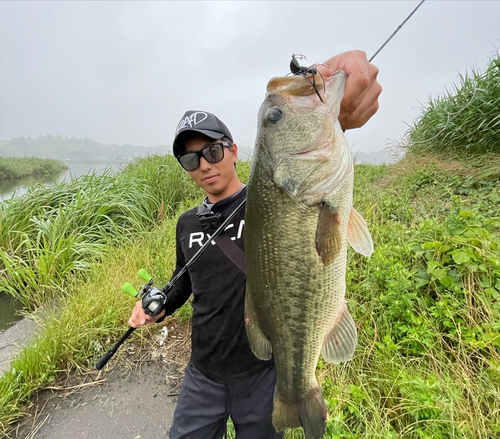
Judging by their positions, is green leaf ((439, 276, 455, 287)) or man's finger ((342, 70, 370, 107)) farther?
green leaf ((439, 276, 455, 287))

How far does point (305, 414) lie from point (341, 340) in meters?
0.42

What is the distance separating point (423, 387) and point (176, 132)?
2285 mm

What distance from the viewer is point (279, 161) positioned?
132 cm

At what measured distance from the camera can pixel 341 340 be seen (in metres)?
1.39

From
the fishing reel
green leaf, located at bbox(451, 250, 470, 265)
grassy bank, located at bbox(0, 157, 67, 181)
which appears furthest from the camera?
grassy bank, located at bbox(0, 157, 67, 181)

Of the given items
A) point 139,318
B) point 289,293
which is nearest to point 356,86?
point 289,293

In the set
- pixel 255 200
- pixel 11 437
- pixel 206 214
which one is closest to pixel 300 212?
pixel 255 200

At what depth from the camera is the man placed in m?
1.75

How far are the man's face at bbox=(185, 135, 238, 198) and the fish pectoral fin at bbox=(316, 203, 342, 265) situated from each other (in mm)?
746

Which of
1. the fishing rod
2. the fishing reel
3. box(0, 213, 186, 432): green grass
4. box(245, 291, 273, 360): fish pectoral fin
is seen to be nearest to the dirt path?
box(0, 213, 186, 432): green grass

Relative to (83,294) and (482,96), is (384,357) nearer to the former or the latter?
(83,294)

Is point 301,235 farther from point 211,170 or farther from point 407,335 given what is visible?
point 407,335

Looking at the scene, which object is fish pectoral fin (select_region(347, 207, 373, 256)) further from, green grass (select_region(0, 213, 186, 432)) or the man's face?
green grass (select_region(0, 213, 186, 432))

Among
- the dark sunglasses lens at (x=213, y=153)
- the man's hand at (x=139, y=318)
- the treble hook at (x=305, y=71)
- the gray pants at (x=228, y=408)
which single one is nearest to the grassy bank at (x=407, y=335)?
the gray pants at (x=228, y=408)
